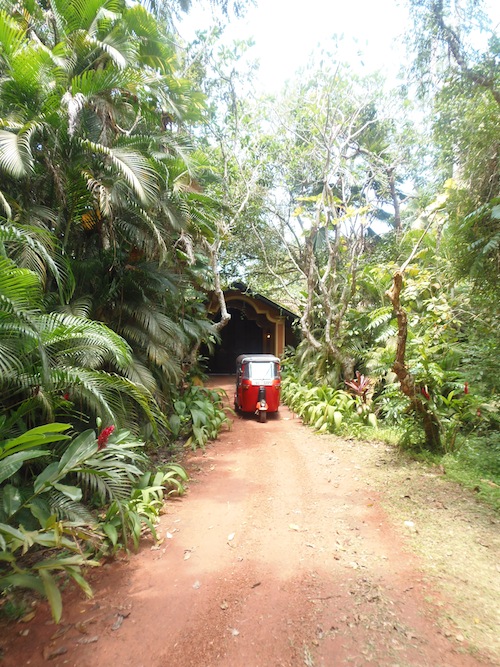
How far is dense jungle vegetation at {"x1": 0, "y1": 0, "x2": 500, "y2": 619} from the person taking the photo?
3203 mm

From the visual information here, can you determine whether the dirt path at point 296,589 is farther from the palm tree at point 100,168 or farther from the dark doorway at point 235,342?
the dark doorway at point 235,342

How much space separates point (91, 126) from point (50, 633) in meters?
6.25

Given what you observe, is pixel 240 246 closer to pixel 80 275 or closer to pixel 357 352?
pixel 357 352

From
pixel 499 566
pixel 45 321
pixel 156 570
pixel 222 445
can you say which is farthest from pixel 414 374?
pixel 45 321

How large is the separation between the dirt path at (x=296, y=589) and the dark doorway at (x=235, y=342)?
1331cm

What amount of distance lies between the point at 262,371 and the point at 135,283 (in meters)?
4.30

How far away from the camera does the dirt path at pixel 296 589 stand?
2203 millimetres

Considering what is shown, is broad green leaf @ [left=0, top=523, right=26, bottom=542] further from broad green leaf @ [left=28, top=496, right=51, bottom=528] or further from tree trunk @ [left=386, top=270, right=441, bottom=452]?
tree trunk @ [left=386, top=270, right=441, bottom=452]

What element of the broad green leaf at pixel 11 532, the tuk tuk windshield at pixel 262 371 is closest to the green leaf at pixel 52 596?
the broad green leaf at pixel 11 532

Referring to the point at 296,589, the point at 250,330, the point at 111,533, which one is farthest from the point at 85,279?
the point at 250,330

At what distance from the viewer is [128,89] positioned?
5.88m

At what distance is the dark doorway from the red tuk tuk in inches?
351

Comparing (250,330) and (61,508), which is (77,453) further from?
(250,330)

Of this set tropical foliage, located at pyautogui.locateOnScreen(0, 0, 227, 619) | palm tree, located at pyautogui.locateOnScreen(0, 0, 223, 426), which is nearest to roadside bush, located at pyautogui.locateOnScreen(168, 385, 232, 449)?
tropical foliage, located at pyautogui.locateOnScreen(0, 0, 227, 619)
